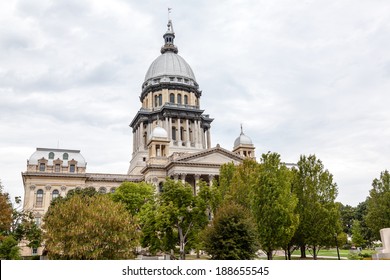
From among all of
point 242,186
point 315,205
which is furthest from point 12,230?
point 315,205

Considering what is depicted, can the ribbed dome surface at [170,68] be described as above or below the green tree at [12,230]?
above

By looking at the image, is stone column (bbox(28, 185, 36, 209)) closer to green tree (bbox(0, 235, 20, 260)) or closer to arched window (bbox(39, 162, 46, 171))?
arched window (bbox(39, 162, 46, 171))

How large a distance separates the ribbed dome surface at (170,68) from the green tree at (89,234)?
80.8m

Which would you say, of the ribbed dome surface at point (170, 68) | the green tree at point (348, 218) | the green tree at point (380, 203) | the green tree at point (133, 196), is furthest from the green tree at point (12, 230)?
the green tree at point (348, 218)

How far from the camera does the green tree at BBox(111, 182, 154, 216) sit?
2267 inches

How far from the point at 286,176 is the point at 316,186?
17.4ft

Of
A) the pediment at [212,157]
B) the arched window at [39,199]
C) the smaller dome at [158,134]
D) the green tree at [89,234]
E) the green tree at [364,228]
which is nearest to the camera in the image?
the green tree at [89,234]

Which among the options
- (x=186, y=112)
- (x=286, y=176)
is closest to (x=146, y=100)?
(x=186, y=112)

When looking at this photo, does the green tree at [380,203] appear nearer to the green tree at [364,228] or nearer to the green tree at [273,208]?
the green tree at [273,208]

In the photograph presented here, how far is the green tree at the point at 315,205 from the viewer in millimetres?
39688

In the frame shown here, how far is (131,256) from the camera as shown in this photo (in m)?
30.2

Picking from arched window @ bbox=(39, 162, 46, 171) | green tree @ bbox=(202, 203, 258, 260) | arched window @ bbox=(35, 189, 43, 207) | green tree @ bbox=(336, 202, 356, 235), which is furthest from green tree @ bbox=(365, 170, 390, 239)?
arched window @ bbox=(39, 162, 46, 171)

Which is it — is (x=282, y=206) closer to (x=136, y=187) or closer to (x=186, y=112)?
(x=136, y=187)

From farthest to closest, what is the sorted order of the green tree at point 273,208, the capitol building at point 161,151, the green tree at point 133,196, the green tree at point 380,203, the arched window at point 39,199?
the arched window at point 39,199
the capitol building at point 161,151
the green tree at point 133,196
the green tree at point 380,203
the green tree at point 273,208
